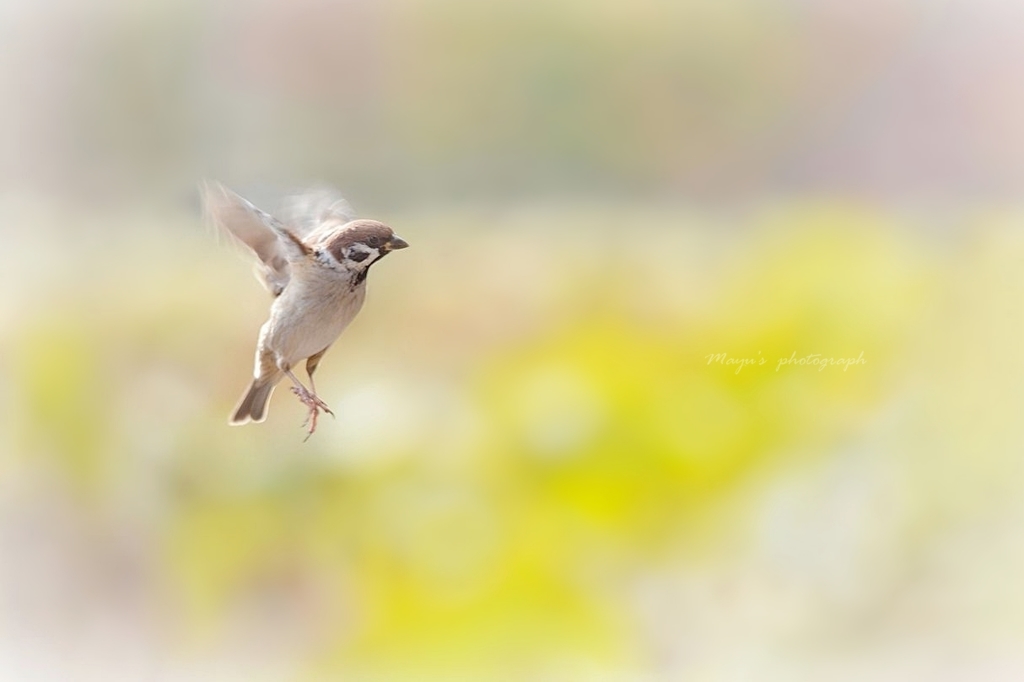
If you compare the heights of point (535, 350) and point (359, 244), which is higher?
point (535, 350)

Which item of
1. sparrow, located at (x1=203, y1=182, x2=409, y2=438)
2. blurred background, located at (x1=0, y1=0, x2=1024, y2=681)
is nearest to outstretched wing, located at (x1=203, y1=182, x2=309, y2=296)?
sparrow, located at (x1=203, y1=182, x2=409, y2=438)

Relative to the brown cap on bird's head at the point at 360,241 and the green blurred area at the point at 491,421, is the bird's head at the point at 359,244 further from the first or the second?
the green blurred area at the point at 491,421

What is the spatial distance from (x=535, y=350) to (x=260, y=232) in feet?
2.41

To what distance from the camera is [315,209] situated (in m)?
0.95

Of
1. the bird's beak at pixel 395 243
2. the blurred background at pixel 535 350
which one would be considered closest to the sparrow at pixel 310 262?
the bird's beak at pixel 395 243

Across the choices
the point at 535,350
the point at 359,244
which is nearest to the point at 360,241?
the point at 359,244

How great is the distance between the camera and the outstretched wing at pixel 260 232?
0.81m

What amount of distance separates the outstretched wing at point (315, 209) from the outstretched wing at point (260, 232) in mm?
26

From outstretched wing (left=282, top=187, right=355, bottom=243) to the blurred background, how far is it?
1.77ft

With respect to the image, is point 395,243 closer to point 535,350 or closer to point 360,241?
point 360,241

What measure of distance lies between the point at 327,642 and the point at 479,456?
1.24 ft

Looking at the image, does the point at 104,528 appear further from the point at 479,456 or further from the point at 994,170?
the point at 994,170

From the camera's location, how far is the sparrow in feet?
2.86

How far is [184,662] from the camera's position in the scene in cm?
168
